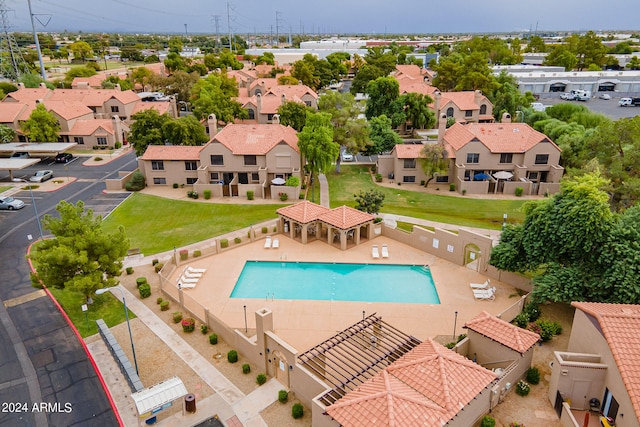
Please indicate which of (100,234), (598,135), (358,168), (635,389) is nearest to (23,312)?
(100,234)

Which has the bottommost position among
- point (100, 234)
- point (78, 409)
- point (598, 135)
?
point (78, 409)

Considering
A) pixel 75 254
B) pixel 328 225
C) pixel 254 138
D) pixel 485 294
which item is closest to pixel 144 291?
pixel 75 254

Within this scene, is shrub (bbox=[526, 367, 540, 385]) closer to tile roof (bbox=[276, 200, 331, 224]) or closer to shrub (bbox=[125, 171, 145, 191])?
tile roof (bbox=[276, 200, 331, 224])

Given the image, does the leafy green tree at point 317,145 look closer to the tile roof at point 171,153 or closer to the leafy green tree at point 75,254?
the tile roof at point 171,153

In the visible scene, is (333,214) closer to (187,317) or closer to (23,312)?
(187,317)

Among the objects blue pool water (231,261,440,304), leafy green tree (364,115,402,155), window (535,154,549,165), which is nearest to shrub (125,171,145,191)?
blue pool water (231,261,440,304)

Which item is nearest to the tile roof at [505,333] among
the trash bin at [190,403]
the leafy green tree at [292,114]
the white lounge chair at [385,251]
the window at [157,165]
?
the white lounge chair at [385,251]
